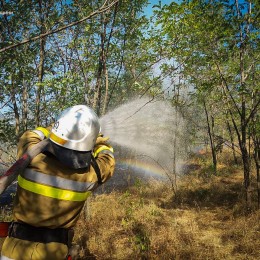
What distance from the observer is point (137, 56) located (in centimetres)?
870

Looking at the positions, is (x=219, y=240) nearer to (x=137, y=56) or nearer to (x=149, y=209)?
(x=149, y=209)

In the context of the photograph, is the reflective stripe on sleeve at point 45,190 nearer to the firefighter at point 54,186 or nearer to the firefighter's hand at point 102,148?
the firefighter at point 54,186

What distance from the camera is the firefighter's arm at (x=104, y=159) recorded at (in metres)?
2.21

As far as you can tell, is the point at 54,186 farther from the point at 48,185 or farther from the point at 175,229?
the point at 175,229

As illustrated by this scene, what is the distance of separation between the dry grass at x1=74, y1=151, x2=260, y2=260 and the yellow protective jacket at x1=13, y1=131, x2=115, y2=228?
2.23 meters

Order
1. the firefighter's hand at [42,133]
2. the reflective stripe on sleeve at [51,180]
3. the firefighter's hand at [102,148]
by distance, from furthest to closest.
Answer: the firefighter's hand at [102,148]
the firefighter's hand at [42,133]
the reflective stripe on sleeve at [51,180]

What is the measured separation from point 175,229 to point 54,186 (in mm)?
5501

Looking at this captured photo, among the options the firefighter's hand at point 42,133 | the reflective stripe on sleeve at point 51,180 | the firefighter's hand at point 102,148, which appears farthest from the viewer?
the firefighter's hand at point 102,148

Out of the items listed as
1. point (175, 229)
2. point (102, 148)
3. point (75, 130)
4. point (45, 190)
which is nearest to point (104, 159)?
point (102, 148)

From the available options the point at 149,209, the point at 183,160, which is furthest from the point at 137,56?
the point at 183,160

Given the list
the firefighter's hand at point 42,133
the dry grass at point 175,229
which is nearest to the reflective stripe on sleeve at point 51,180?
the firefighter's hand at point 42,133

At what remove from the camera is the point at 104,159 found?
2.28 m

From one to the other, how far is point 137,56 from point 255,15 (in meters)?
3.75

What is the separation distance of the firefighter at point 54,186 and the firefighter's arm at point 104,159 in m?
0.04
